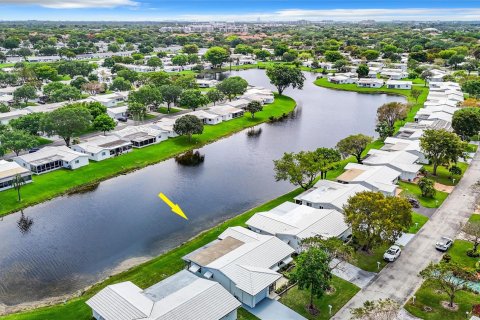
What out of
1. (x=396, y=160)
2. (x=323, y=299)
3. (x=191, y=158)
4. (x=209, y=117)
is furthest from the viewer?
(x=209, y=117)

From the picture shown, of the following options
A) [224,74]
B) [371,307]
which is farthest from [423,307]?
[224,74]

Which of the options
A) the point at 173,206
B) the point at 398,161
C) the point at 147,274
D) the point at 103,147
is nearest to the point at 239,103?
the point at 103,147

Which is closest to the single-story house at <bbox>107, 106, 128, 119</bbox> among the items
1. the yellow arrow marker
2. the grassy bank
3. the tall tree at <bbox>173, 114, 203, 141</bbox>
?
the grassy bank

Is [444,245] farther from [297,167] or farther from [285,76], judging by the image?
[285,76]

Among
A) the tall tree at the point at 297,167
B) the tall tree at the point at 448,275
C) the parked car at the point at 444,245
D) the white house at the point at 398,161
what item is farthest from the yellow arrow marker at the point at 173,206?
the white house at the point at 398,161

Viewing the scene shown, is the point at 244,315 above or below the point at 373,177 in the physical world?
below

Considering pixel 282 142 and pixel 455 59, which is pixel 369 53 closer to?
pixel 455 59
